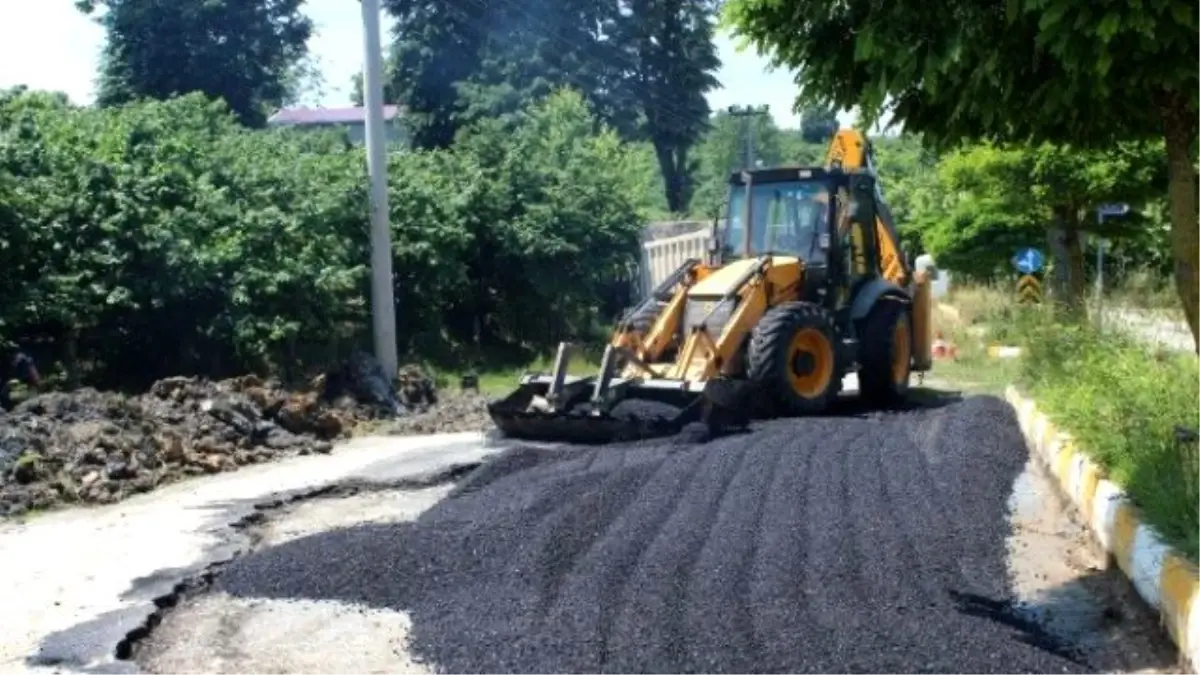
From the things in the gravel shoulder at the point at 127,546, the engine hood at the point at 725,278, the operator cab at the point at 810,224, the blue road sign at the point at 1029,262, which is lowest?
the gravel shoulder at the point at 127,546

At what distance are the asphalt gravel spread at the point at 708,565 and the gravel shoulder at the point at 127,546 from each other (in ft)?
2.10

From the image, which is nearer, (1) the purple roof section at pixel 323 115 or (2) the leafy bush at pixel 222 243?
(2) the leafy bush at pixel 222 243

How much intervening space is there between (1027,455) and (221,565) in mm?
6330

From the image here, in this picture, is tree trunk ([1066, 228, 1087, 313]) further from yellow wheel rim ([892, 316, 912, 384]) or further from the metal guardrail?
the metal guardrail

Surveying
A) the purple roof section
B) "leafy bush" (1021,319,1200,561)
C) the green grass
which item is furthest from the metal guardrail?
the purple roof section

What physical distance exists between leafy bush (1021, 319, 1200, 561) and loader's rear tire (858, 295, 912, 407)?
202cm

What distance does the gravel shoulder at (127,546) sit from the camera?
7559mm

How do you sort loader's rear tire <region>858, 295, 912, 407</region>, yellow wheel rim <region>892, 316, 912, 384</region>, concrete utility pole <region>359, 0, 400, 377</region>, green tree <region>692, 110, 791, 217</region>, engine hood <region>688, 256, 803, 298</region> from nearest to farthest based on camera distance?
engine hood <region>688, 256, 803, 298</region>, loader's rear tire <region>858, 295, 912, 407</region>, yellow wheel rim <region>892, 316, 912, 384</region>, concrete utility pole <region>359, 0, 400, 377</region>, green tree <region>692, 110, 791, 217</region>

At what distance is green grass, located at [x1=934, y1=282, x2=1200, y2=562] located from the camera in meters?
7.24

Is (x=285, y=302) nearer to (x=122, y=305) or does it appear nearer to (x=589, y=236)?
(x=122, y=305)

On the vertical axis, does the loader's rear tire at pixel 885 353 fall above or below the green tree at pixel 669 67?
below

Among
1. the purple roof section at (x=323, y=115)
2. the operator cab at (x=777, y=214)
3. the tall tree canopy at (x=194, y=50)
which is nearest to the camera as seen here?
→ the operator cab at (x=777, y=214)

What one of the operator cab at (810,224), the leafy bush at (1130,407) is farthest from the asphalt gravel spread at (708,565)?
the operator cab at (810,224)

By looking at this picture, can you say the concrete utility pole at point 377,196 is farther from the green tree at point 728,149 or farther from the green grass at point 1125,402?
the green tree at point 728,149
